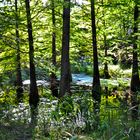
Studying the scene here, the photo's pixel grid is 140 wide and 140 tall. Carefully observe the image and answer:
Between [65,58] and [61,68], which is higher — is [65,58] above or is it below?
above

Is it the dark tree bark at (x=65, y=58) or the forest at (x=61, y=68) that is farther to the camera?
the dark tree bark at (x=65, y=58)

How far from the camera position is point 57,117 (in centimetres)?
604

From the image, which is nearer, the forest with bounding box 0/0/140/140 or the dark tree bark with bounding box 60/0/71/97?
the forest with bounding box 0/0/140/140

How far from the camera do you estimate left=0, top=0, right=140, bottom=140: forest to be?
6145 mm

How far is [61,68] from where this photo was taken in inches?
540

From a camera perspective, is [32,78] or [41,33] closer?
[32,78]

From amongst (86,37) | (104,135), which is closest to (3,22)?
(104,135)

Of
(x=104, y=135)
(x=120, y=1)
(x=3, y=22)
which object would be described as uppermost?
(x=120, y=1)

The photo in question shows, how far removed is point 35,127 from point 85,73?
22.5m

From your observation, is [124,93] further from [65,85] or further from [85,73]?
[85,73]

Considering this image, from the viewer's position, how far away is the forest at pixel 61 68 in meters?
6.14

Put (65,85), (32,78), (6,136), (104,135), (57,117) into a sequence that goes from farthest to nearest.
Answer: (32,78), (65,85), (57,117), (6,136), (104,135)

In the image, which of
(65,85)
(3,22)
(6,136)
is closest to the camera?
(6,136)

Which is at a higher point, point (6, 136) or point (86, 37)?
point (86, 37)
